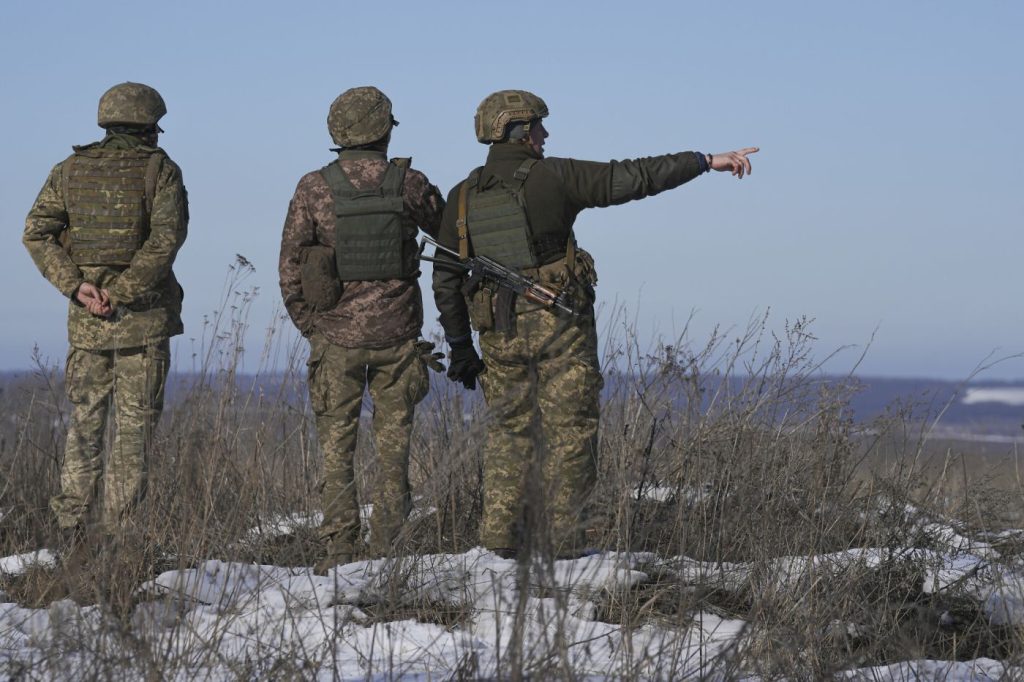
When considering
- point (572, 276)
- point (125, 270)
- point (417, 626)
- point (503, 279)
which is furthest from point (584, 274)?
point (125, 270)

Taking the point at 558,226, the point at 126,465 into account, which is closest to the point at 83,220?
the point at 126,465

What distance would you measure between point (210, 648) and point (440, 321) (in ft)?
8.67

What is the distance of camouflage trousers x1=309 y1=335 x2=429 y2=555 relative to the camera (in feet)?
18.5

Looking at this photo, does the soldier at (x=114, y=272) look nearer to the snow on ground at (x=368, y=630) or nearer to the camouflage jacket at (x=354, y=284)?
the camouflage jacket at (x=354, y=284)

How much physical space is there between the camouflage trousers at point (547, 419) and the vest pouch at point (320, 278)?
72 centimetres

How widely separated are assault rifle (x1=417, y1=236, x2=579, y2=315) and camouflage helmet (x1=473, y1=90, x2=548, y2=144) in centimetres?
57

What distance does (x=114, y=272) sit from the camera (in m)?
5.96

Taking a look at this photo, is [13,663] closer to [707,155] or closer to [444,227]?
[444,227]

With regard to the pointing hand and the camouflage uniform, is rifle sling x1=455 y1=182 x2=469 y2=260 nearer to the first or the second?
the camouflage uniform

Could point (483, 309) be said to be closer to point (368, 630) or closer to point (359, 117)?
point (359, 117)

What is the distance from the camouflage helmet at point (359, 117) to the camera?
222 inches

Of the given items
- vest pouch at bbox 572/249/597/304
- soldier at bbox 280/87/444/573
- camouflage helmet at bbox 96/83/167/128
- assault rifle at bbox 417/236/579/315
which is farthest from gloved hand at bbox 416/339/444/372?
camouflage helmet at bbox 96/83/167/128

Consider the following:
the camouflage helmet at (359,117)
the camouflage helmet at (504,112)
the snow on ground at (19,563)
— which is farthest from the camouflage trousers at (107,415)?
the camouflage helmet at (504,112)

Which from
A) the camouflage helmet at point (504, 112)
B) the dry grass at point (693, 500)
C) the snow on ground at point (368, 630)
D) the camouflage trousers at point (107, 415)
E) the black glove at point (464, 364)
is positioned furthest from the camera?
the camouflage trousers at point (107, 415)
